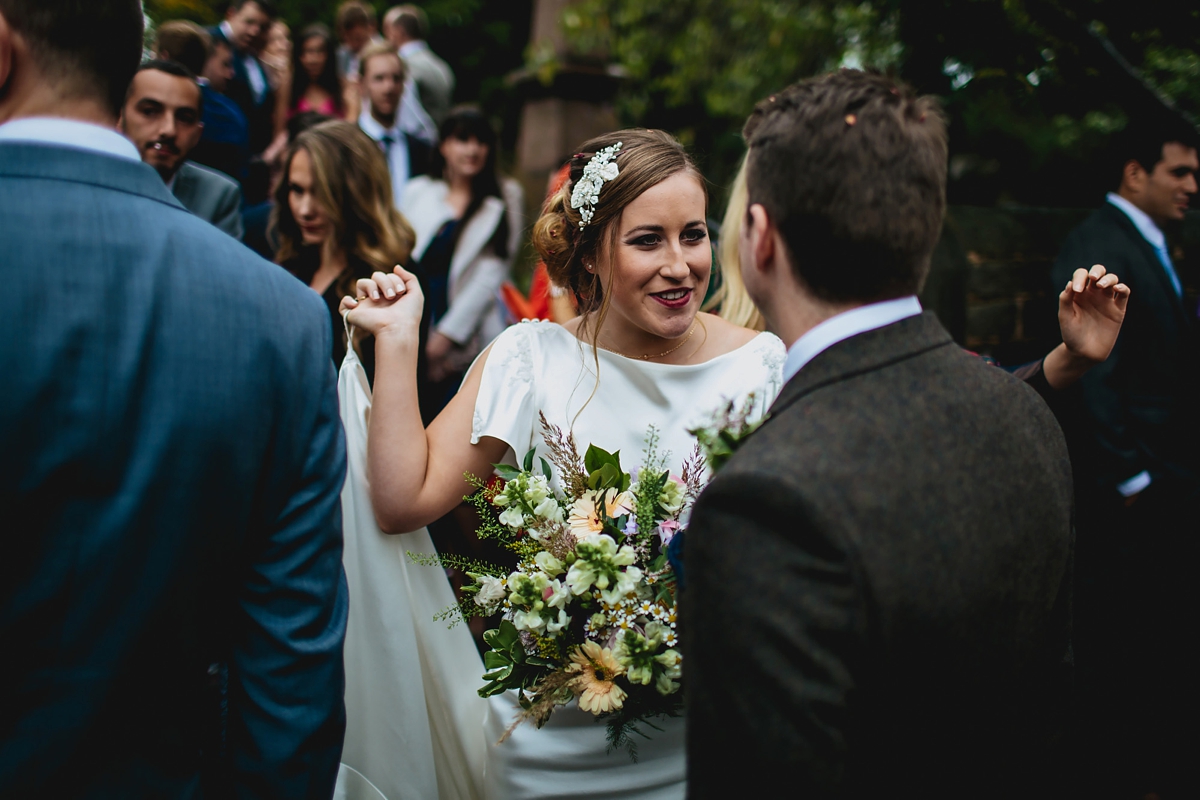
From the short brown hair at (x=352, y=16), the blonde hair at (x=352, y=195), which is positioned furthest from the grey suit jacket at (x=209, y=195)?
the short brown hair at (x=352, y=16)

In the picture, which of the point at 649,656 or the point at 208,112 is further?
the point at 208,112

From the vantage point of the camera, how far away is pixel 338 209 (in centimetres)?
358

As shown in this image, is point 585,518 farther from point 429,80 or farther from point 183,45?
point 429,80

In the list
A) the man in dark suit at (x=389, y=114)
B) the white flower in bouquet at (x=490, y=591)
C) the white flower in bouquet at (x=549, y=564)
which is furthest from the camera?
the man in dark suit at (x=389, y=114)

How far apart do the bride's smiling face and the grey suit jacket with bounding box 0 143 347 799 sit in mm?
1055

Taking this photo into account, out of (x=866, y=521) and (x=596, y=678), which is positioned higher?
(x=866, y=521)

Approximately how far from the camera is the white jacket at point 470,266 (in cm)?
520

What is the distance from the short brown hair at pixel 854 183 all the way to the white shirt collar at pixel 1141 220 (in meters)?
3.54

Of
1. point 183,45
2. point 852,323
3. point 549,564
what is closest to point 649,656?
point 549,564

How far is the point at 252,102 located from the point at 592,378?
15.5 ft

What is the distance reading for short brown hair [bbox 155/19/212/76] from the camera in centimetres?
489

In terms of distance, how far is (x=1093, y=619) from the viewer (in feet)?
13.8

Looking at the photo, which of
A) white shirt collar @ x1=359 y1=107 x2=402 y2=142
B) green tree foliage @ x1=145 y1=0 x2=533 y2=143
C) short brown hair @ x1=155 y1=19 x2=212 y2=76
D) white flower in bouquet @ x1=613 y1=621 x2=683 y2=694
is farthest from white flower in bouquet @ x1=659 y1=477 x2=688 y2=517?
green tree foliage @ x1=145 y1=0 x2=533 y2=143

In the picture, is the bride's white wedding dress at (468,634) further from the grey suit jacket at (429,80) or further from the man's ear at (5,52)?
the grey suit jacket at (429,80)
